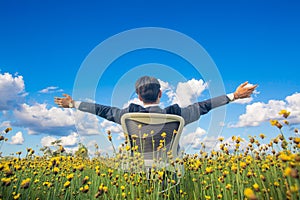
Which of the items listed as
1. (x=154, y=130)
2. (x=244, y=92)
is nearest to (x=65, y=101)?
(x=154, y=130)

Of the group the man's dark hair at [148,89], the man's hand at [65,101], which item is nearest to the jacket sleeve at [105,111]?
the man's dark hair at [148,89]

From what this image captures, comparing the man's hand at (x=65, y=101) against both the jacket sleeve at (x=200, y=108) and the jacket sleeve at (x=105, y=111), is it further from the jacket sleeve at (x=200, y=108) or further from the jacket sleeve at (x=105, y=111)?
the jacket sleeve at (x=200, y=108)

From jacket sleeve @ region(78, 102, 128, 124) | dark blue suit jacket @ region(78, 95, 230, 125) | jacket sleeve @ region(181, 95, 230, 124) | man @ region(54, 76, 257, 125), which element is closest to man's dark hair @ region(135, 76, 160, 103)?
man @ region(54, 76, 257, 125)

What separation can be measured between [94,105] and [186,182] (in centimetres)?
169

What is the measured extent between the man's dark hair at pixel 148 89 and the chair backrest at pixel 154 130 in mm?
456

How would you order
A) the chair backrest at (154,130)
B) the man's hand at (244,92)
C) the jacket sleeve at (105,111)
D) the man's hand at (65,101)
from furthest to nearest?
the man's hand at (65,101) → the man's hand at (244,92) → the jacket sleeve at (105,111) → the chair backrest at (154,130)

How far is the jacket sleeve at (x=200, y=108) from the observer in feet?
11.3

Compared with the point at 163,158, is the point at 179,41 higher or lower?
higher

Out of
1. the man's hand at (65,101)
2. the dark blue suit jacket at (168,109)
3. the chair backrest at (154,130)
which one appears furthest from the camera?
the man's hand at (65,101)

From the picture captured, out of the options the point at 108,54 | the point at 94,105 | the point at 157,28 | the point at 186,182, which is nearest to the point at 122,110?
the point at 94,105

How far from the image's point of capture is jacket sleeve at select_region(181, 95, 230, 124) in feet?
11.3

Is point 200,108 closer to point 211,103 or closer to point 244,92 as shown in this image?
point 211,103

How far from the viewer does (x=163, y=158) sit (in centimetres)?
329

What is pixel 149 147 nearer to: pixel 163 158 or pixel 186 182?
pixel 163 158
